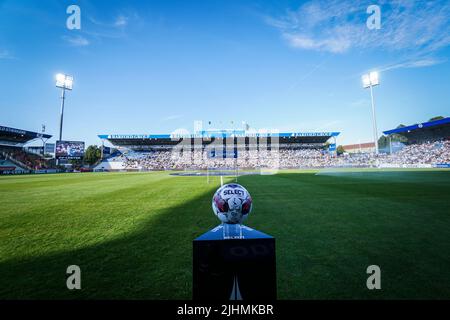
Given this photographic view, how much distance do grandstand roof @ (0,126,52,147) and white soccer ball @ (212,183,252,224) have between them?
57043mm

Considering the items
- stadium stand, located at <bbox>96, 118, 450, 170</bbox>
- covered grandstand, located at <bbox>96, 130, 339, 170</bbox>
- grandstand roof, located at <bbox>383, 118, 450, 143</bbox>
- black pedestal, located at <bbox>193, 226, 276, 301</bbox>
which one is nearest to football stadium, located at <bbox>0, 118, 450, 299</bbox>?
black pedestal, located at <bbox>193, 226, 276, 301</bbox>

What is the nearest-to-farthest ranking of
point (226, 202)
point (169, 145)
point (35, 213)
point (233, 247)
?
point (233, 247) < point (226, 202) < point (35, 213) < point (169, 145)

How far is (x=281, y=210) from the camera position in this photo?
7.07 m

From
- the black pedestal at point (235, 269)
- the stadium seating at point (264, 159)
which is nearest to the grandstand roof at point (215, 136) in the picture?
the stadium seating at point (264, 159)

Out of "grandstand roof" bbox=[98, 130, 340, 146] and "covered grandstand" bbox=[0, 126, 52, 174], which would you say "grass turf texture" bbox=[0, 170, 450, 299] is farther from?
"covered grandstand" bbox=[0, 126, 52, 174]

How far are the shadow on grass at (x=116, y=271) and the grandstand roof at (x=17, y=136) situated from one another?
54.8 metres

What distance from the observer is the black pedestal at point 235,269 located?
2.25m

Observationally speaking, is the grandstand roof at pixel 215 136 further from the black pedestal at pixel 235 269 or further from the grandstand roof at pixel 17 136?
the black pedestal at pixel 235 269

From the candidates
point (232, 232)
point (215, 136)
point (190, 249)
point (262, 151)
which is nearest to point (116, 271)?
point (190, 249)

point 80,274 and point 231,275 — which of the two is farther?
point 80,274

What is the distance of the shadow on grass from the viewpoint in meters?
2.72
